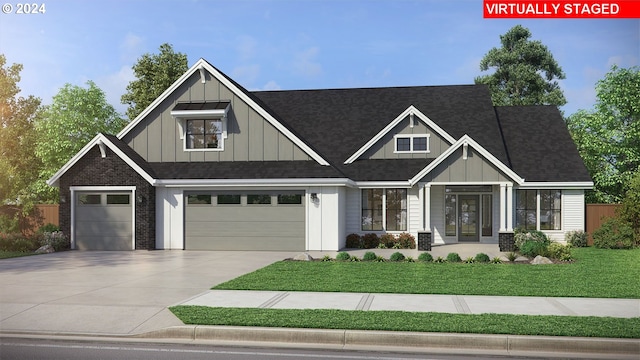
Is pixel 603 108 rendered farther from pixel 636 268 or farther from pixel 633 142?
pixel 636 268

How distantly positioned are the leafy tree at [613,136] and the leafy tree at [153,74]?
30.8 m

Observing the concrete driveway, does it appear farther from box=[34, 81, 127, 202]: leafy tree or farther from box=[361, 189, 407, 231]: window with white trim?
box=[34, 81, 127, 202]: leafy tree

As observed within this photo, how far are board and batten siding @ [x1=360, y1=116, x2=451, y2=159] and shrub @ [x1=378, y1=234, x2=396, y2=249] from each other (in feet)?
14.1

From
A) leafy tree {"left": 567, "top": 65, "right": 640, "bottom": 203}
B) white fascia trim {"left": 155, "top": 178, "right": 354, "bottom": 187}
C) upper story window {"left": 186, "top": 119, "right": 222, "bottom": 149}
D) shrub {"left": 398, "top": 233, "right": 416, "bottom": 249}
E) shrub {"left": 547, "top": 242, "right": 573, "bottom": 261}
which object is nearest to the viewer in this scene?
shrub {"left": 547, "top": 242, "right": 573, "bottom": 261}

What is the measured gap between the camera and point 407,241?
25.8m

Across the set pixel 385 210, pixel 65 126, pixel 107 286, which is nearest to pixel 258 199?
pixel 385 210

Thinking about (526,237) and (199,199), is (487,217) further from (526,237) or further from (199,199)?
(199,199)

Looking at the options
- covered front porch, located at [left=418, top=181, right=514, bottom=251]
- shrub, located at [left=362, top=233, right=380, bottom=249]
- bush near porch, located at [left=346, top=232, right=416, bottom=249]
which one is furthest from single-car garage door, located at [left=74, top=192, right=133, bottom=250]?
covered front porch, located at [left=418, top=181, right=514, bottom=251]

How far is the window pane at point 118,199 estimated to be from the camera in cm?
2484

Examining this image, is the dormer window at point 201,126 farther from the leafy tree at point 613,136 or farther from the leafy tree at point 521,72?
the leafy tree at point 521,72

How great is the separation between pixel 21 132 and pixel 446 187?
40.7m

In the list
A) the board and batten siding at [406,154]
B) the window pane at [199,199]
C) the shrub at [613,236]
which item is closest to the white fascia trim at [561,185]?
the shrub at [613,236]

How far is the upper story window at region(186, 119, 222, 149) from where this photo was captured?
86.8 ft

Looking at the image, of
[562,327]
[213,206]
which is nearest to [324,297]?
[562,327]
